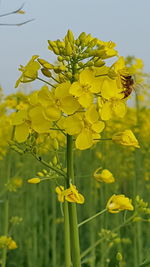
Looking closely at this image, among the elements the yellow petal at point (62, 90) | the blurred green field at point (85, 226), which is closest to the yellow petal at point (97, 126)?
the yellow petal at point (62, 90)

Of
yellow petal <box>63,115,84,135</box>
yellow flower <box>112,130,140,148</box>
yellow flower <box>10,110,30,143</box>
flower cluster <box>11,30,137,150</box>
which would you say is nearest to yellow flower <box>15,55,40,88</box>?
flower cluster <box>11,30,137,150</box>

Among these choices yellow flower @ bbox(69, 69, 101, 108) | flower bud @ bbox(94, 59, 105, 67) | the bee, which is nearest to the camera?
yellow flower @ bbox(69, 69, 101, 108)

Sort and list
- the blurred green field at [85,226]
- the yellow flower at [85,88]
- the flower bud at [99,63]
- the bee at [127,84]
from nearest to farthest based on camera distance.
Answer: the yellow flower at [85,88]
the flower bud at [99,63]
the bee at [127,84]
the blurred green field at [85,226]

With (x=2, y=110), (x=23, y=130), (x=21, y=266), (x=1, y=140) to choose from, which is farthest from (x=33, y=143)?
(x=1, y=140)

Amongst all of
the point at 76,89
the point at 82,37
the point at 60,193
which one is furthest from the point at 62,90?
the point at 60,193

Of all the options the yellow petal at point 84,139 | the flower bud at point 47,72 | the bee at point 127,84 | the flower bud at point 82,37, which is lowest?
the yellow petal at point 84,139

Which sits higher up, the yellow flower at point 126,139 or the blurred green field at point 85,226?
the yellow flower at point 126,139

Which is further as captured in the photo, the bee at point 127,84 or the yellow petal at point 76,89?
the bee at point 127,84

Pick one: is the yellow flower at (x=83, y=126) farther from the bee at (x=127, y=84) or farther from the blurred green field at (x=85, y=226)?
the blurred green field at (x=85, y=226)

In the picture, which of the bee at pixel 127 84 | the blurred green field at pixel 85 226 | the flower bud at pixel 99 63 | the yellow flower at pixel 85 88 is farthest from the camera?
the blurred green field at pixel 85 226

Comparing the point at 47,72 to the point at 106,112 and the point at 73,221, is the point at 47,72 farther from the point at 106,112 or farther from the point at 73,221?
the point at 73,221

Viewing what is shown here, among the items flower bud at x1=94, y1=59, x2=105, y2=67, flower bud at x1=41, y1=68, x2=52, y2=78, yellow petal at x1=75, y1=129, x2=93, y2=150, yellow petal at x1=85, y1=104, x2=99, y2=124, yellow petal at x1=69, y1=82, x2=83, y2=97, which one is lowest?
yellow petal at x1=75, y1=129, x2=93, y2=150

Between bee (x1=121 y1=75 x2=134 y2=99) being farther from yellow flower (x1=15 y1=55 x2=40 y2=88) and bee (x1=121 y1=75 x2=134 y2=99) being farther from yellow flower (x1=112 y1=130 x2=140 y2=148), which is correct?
yellow flower (x1=15 y1=55 x2=40 y2=88)
